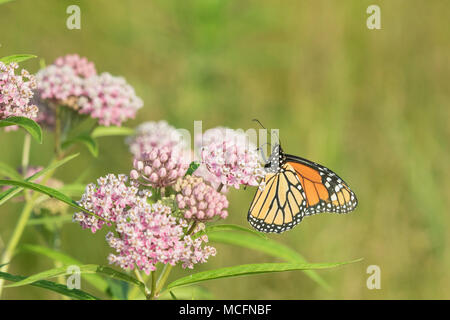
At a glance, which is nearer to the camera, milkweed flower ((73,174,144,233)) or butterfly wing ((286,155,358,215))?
milkweed flower ((73,174,144,233))

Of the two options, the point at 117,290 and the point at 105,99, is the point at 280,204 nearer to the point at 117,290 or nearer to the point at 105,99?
the point at 117,290

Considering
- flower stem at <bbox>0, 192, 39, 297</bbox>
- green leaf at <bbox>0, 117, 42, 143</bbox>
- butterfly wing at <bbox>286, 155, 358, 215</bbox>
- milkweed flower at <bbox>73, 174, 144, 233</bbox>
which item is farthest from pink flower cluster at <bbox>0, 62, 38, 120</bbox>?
butterfly wing at <bbox>286, 155, 358, 215</bbox>

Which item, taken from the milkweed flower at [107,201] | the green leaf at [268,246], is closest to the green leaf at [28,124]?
the milkweed flower at [107,201]

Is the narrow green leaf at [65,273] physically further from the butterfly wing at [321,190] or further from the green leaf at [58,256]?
the butterfly wing at [321,190]

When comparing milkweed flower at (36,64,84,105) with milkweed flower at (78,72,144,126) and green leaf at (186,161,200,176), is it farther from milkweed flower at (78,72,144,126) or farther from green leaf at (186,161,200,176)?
green leaf at (186,161,200,176)

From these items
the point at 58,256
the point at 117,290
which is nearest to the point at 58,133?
the point at 58,256

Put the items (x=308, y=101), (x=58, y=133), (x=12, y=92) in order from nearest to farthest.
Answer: (x=12, y=92) < (x=58, y=133) < (x=308, y=101)

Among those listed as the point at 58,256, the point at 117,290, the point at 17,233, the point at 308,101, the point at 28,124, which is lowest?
the point at 117,290
